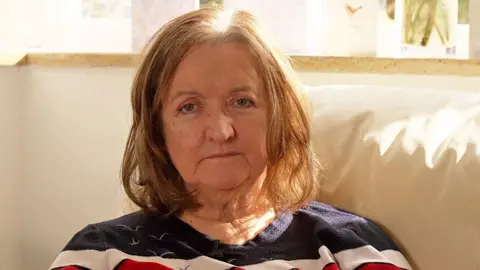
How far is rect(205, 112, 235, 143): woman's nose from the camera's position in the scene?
113 centimetres

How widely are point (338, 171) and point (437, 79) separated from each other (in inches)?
20.8

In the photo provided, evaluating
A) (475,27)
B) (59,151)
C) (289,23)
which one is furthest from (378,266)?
(59,151)

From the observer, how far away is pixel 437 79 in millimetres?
1673

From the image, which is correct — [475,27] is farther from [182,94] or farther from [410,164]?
[182,94]

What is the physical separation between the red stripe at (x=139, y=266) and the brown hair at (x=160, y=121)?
0.39 feet

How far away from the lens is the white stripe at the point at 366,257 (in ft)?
3.77

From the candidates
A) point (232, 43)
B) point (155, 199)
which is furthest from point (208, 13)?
point (155, 199)

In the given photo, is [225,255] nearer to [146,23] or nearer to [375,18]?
[375,18]

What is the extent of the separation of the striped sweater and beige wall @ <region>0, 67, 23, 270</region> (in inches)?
40.1

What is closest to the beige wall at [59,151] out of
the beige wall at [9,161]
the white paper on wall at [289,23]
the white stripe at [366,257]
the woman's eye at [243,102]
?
the beige wall at [9,161]

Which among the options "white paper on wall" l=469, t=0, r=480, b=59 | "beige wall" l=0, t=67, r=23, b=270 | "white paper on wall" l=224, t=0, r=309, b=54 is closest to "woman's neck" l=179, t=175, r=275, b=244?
"white paper on wall" l=469, t=0, r=480, b=59

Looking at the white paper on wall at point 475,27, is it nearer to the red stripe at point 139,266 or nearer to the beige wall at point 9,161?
the red stripe at point 139,266

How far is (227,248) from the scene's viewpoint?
1162 mm

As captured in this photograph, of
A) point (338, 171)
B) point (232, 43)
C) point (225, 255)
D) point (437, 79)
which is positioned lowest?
point (225, 255)
